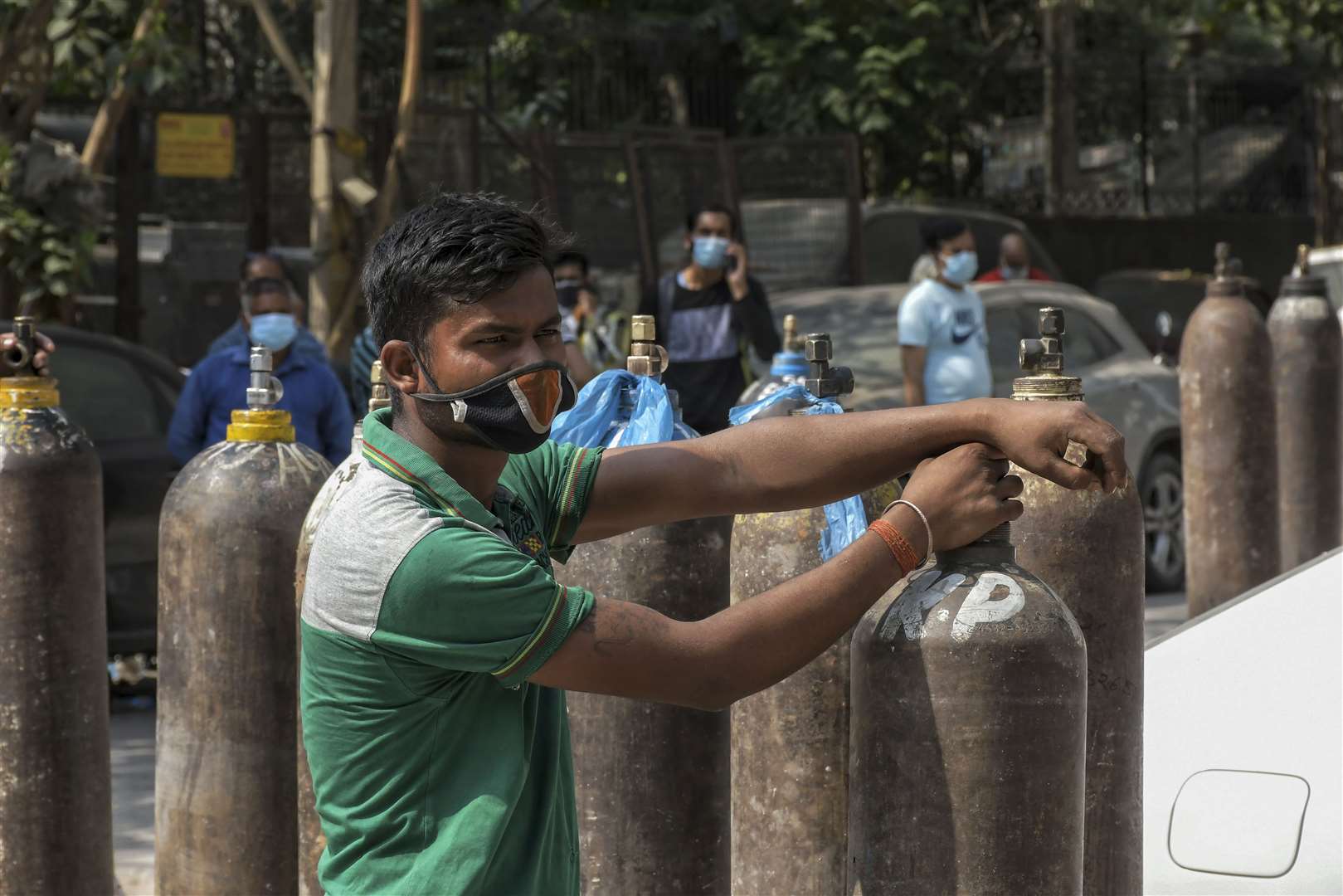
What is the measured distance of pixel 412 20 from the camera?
395 inches

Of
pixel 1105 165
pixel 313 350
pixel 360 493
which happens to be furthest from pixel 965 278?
pixel 1105 165

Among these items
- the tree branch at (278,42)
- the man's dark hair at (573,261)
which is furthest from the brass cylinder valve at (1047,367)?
the tree branch at (278,42)

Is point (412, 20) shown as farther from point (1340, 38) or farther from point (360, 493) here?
point (1340, 38)

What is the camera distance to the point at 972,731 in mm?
2580

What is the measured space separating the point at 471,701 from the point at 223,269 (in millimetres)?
10907

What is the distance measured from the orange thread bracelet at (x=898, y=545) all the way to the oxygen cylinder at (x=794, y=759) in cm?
102

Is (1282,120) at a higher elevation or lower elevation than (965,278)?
higher

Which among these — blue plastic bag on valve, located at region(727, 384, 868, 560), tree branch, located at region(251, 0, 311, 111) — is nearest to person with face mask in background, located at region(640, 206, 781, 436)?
tree branch, located at region(251, 0, 311, 111)

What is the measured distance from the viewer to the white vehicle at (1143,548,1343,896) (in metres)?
3.13

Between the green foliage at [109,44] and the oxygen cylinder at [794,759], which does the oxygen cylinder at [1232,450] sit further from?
the green foliage at [109,44]

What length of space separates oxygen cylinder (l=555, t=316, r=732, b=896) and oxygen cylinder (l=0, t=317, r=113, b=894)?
4.80 feet

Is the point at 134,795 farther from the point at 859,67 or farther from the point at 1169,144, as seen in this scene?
the point at 1169,144

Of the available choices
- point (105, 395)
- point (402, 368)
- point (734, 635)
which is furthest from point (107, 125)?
point (734, 635)

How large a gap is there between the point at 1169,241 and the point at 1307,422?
14.6 metres
